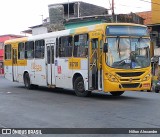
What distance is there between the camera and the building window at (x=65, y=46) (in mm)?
18266

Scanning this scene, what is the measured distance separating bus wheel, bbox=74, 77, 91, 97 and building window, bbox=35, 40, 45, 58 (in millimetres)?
4064

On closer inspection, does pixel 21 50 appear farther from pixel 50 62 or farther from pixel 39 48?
pixel 50 62

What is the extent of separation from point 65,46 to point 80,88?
2383 millimetres

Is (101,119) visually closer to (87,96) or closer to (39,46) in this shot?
(87,96)

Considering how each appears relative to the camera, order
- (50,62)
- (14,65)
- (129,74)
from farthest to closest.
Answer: (14,65)
(50,62)
(129,74)

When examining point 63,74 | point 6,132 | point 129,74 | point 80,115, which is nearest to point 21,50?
point 63,74

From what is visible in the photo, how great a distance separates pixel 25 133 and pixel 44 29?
134 feet

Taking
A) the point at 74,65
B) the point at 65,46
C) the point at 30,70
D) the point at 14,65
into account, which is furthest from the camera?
the point at 14,65

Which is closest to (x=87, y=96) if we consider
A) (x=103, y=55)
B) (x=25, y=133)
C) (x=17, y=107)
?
(x=103, y=55)

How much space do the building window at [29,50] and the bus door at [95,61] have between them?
6616 millimetres

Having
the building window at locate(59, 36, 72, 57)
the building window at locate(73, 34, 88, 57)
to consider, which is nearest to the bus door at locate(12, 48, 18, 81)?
the building window at locate(59, 36, 72, 57)

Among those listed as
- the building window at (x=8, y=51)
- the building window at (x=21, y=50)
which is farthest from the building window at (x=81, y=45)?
the building window at (x=8, y=51)

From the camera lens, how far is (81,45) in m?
17.3

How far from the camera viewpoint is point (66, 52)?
60.8ft
